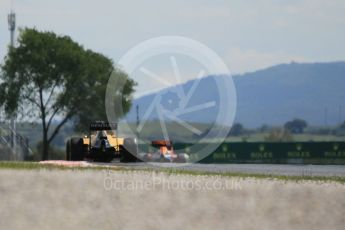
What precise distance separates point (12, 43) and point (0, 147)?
28.4 meters

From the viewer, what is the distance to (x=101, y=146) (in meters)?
37.5

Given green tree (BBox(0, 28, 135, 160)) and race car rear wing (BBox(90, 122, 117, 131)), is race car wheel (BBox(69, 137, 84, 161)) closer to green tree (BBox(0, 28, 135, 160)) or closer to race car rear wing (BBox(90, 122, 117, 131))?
race car rear wing (BBox(90, 122, 117, 131))

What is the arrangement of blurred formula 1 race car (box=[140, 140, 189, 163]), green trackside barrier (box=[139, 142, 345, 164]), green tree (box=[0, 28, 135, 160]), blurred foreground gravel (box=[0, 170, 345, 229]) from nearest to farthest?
blurred foreground gravel (box=[0, 170, 345, 229]) < green trackside barrier (box=[139, 142, 345, 164]) < blurred formula 1 race car (box=[140, 140, 189, 163]) < green tree (box=[0, 28, 135, 160])

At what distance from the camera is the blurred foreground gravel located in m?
13.5

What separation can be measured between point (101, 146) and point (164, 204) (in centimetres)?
2412

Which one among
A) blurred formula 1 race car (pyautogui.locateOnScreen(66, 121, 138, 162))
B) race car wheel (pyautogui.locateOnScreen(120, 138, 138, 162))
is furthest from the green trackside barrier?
blurred formula 1 race car (pyautogui.locateOnScreen(66, 121, 138, 162))

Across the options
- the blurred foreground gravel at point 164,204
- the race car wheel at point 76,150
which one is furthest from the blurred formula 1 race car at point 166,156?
the blurred foreground gravel at point 164,204

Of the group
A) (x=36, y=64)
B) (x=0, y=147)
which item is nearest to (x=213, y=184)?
(x=0, y=147)

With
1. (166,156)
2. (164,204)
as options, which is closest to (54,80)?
(166,156)

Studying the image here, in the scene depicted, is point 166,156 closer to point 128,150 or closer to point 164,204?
point 128,150

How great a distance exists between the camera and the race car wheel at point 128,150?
37812mm

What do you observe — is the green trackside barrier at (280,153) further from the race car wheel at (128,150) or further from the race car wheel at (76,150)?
the race car wheel at (76,150)

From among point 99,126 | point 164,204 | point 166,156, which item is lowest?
point 164,204

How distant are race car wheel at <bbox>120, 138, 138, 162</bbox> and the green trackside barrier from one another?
11.4m
